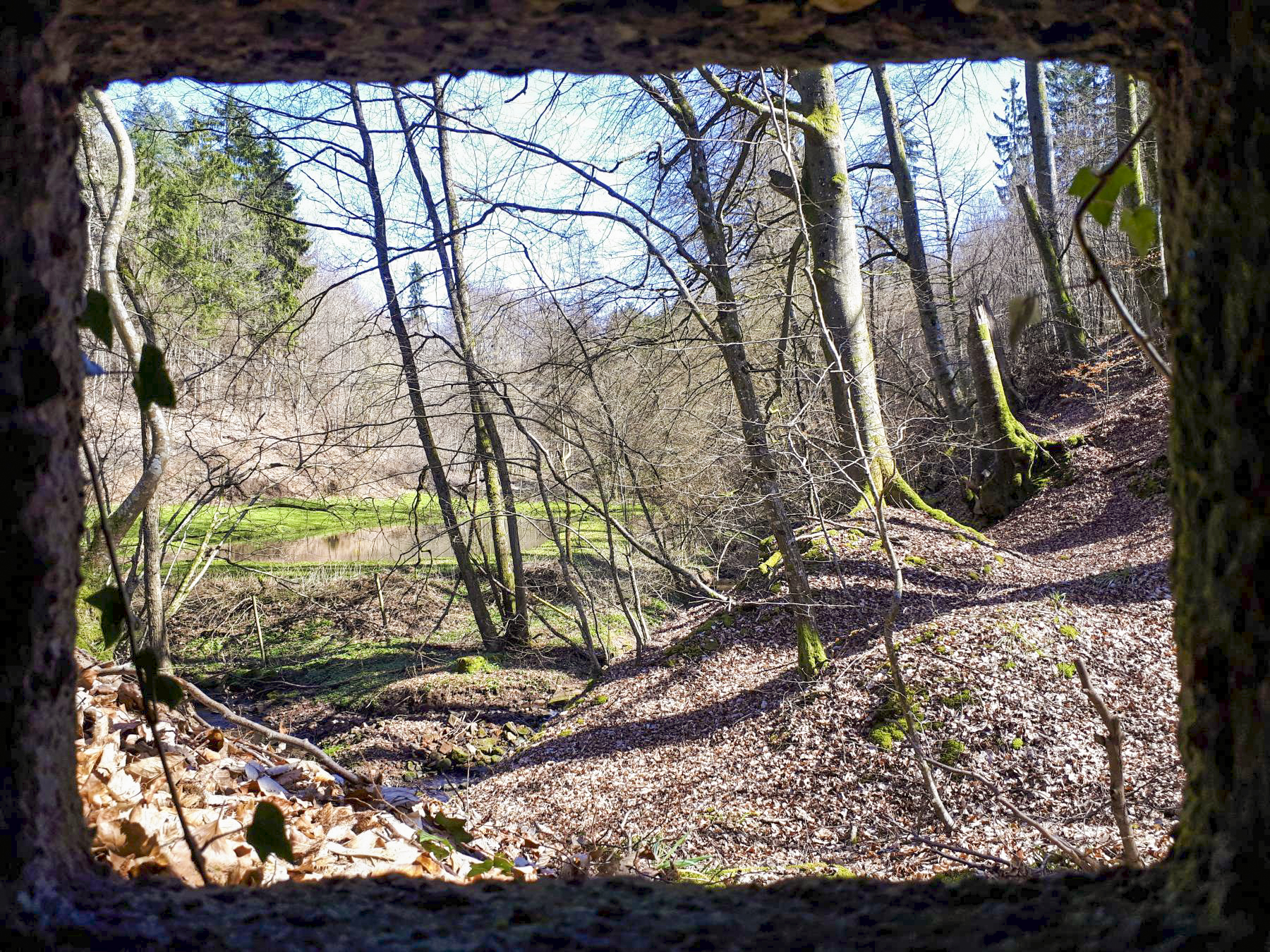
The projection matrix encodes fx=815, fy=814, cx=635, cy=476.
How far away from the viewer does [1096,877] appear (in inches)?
42.2

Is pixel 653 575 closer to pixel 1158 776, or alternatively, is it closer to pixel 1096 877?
pixel 1158 776

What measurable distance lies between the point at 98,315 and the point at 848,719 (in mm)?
5584

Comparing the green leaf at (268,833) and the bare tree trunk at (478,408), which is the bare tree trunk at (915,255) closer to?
the bare tree trunk at (478,408)

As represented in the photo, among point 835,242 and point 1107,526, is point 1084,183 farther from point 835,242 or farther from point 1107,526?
point 1107,526

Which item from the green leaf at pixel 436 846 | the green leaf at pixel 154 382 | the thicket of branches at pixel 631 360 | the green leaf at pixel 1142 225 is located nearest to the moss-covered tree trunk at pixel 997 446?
the thicket of branches at pixel 631 360

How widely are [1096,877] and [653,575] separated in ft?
42.5

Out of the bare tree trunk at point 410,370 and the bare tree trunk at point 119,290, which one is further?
the bare tree trunk at point 410,370

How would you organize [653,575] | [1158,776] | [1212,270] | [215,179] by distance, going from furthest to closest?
[215,179] → [653,575] → [1158,776] → [1212,270]

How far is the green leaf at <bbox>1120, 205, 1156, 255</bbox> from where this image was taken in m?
1.11

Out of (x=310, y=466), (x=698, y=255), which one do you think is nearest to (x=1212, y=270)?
(x=310, y=466)

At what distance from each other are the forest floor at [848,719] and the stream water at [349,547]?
210 inches

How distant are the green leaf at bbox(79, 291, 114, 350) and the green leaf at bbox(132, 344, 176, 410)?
64 millimetres

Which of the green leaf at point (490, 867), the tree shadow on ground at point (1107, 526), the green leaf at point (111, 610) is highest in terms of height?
the green leaf at point (111, 610)

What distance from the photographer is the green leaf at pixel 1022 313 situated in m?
1.24
